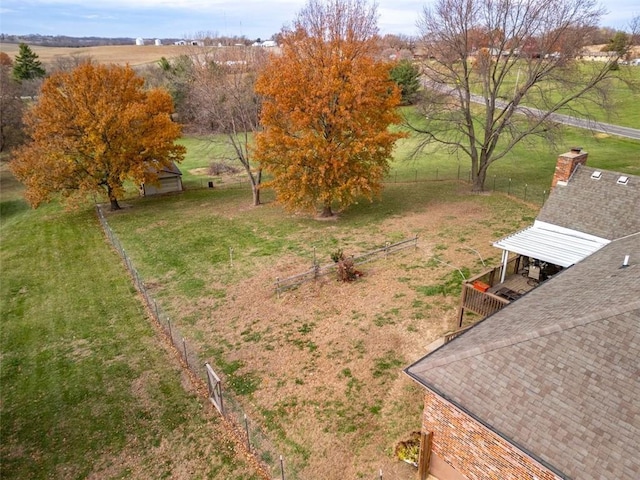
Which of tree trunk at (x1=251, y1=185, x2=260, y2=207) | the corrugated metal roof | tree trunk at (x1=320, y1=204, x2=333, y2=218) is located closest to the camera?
the corrugated metal roof

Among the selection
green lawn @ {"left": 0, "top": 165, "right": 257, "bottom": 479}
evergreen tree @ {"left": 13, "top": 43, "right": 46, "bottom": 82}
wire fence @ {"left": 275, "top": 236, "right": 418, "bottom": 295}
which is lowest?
green lawn @ {"left": 0, "top": 165, "right": 257, "bottom": 479}

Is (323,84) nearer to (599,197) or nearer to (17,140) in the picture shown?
(599,197)

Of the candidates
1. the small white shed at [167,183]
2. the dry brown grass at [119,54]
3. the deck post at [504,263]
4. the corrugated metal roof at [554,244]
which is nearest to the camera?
the corrugated metal roof at [554,244]

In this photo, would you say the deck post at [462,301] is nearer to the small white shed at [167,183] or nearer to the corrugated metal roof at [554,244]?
the corrugated metal roof at [554,244]

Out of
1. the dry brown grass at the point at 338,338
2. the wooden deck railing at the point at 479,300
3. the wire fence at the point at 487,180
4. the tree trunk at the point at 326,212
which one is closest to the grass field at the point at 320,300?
the dry brown grass at the point at 338,338

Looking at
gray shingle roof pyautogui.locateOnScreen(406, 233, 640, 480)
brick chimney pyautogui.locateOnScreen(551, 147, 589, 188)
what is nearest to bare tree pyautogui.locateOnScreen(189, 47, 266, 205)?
brick chimney pyautogui.locateOnScreen(551, 147, 589, 188)

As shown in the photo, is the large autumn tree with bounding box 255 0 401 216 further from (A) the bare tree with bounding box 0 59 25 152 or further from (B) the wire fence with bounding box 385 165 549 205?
(A) the bare tree with bounding box 0 59 25 152

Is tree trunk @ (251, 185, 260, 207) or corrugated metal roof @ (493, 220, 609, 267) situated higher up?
corrugated metal roof @ (493, 220, 609, 267)

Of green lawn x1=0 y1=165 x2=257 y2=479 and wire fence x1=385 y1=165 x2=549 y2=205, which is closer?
green lawn x1=0 y1=165 x2=257 y2=479
